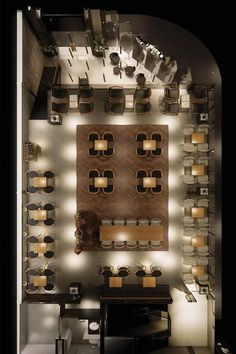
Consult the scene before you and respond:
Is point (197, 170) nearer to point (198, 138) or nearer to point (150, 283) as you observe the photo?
point (198, 138)

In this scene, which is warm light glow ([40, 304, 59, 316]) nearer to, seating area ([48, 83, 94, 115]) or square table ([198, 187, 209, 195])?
square table ([198, 187, 209, 195])

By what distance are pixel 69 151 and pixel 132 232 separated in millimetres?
2245

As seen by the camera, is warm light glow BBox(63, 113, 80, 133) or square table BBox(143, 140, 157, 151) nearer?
square table BBox(143, 140, 157, 151)

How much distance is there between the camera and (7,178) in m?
3.76

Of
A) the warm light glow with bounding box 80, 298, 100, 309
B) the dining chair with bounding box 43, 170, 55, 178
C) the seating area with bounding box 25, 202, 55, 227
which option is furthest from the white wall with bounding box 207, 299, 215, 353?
the dining chair with bounding box 43, 170, 55, 178

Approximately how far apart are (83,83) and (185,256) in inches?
172

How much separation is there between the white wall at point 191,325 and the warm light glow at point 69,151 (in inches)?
148

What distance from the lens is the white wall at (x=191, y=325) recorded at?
6965 mm

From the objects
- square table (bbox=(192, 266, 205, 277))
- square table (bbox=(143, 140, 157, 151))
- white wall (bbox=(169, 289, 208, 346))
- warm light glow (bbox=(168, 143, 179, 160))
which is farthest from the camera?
warm light glow (bbox=(168, 143, 179, 160))

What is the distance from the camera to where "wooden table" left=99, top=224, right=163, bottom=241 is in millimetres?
6781

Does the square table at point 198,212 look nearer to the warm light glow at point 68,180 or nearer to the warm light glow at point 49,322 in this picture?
the warm light glow at point 68,180

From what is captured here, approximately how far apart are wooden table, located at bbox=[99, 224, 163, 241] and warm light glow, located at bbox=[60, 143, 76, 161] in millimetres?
1661

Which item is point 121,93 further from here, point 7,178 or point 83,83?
point 7,178

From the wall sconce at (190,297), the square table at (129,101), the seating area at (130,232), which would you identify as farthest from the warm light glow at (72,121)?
the wall sconce at (190,297)
